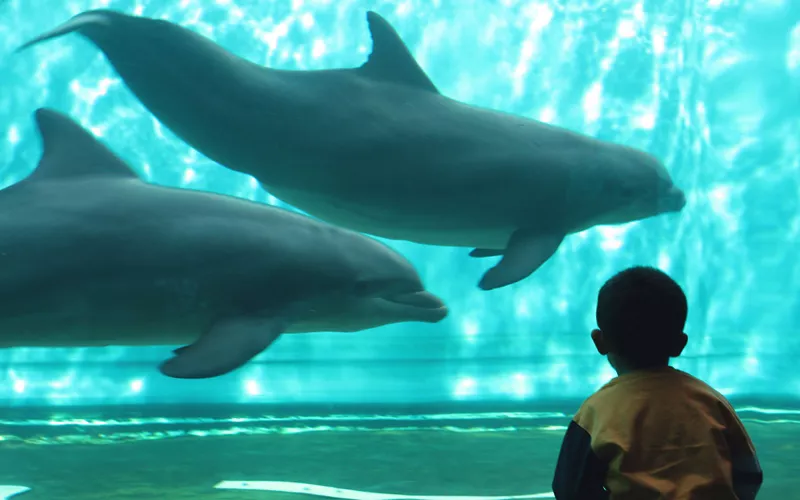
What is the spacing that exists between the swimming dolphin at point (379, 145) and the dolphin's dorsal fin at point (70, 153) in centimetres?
59

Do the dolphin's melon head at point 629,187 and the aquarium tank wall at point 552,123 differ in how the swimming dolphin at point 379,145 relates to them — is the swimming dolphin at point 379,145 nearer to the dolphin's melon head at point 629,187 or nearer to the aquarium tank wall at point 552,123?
the dolphin's melon head at point 629,187

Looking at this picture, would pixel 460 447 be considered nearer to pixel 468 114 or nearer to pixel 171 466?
pixel 171 466

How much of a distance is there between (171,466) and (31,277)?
248 centimetres

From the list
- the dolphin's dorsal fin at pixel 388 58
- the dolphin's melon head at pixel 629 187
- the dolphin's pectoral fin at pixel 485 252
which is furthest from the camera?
the dolphin's pectoral fin at pixel 485 252

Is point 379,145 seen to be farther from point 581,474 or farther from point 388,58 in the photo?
point 581,474

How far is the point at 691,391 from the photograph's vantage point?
2299 millimetres

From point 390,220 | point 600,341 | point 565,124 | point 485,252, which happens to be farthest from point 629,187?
point 565,124

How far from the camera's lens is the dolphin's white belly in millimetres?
5539

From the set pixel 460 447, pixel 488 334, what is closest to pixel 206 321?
pixel 460 447

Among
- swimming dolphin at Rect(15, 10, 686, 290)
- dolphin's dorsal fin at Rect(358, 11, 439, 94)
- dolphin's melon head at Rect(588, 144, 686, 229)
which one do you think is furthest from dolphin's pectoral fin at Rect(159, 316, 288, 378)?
dolphin's melon head at Rect(588, 144, 686, 229)

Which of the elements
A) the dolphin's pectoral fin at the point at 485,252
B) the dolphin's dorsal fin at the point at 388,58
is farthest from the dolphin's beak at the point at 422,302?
the dolphin's dorsal fin at the point at 388,58

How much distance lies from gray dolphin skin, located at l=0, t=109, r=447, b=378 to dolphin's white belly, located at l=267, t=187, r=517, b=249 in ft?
2.19

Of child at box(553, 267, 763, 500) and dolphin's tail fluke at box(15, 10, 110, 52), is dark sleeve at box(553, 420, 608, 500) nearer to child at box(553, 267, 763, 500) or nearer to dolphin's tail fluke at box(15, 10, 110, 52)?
child at box(553, 267, 763, 500)

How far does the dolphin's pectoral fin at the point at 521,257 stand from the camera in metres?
5.16
